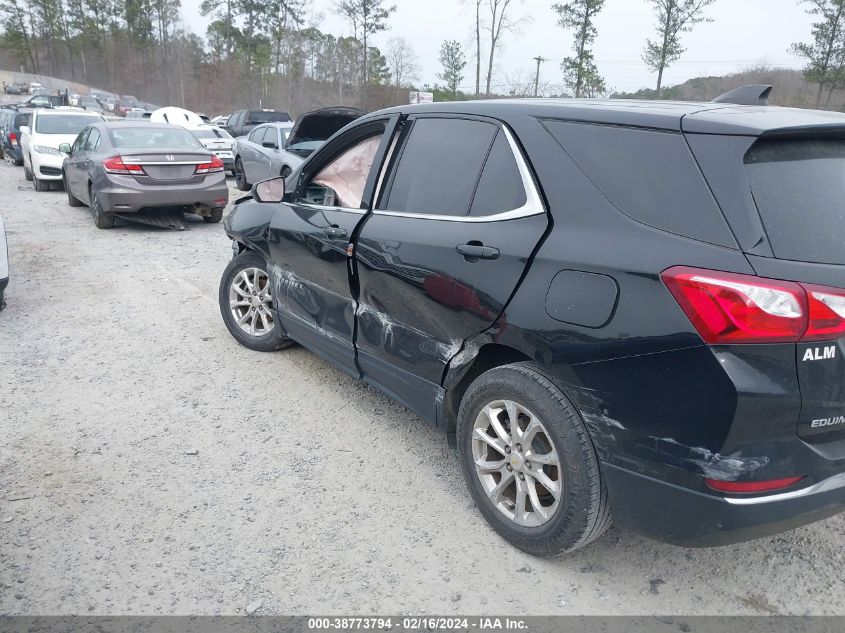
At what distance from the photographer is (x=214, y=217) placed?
34.7 feet

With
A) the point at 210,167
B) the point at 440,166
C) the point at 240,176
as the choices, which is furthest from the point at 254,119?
the point at 440,166

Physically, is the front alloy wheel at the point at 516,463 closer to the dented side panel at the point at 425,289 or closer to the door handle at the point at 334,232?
A: the dented side panel at the point at 425,289

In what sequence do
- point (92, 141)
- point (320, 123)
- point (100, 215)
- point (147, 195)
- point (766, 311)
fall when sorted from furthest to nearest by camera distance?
point (320, 123)
point (92, 141)
point (100, 215)
point (147, 195)
point (766, 311)

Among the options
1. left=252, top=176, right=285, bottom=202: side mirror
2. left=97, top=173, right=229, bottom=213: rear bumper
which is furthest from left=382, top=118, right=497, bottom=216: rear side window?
left=97, top=173, right=229, bottom=213: rear bumper

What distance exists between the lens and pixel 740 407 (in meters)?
2.09

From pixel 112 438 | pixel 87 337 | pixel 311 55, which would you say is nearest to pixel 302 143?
pixel 87 337

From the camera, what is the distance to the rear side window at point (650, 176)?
2229 millimetres

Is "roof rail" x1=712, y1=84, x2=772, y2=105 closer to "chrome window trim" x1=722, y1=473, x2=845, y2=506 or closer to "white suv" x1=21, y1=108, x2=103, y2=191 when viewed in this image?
"chrome window trim" x1=722, y1=473, x2=845, y2=506

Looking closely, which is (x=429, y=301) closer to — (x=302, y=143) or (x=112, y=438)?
(x=112, y=438)

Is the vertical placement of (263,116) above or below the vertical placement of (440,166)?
above

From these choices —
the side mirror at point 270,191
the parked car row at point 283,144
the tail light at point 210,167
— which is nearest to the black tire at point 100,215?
the tail light at point 210,167

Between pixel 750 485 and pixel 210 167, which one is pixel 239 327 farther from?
pixel 210 167

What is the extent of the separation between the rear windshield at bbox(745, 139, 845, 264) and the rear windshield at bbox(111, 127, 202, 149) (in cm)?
951

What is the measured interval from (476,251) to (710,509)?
1359 mm
